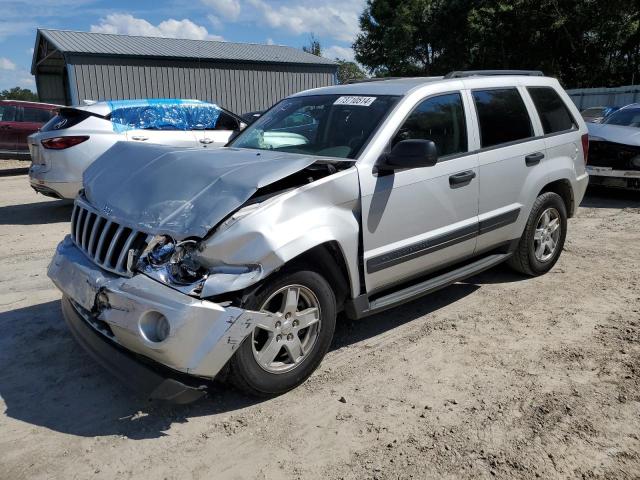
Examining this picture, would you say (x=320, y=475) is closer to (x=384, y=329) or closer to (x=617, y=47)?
(x=384, y=329)

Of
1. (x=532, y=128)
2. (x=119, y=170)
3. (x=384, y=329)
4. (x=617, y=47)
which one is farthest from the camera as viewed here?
(x=617, y=47)

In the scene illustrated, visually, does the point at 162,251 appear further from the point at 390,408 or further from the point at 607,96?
the point at 607,96

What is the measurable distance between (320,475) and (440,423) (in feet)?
2.62

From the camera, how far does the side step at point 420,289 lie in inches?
147

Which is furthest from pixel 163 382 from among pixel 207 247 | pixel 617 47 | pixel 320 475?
pixel 617 47

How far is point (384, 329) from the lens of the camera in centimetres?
442

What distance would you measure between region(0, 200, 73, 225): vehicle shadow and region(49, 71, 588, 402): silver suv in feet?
16.7

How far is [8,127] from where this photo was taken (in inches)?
598

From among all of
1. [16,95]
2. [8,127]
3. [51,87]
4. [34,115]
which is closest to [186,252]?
[8,127]

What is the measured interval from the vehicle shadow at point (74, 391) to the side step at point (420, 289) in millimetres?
479

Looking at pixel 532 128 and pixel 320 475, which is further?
pixel 532 128

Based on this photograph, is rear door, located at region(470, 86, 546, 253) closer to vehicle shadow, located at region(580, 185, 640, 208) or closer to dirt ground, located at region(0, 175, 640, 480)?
dirt ground, located at region(0, 175, 640, 480)

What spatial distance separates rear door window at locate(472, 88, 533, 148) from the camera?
15.2ft

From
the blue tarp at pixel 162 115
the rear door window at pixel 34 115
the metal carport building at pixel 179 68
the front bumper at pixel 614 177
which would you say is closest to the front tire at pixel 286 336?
the blue tarp at pixel 162 115
